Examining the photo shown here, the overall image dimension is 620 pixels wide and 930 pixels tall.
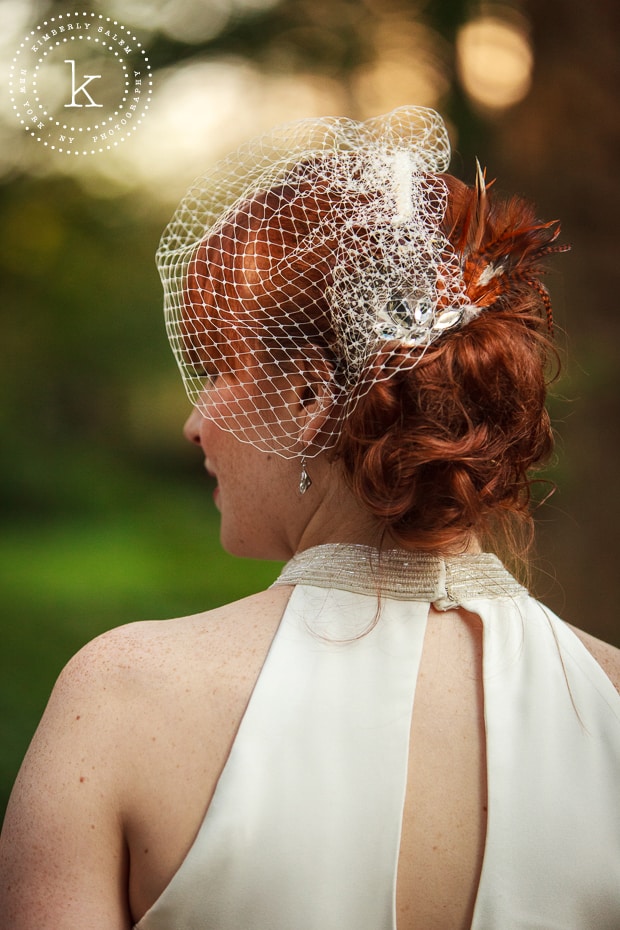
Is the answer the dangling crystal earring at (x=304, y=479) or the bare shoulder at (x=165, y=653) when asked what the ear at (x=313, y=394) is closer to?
the dangling crystal earring at (x=304, y=479)

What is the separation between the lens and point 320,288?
1.36 meters

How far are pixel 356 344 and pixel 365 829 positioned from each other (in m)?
0.68

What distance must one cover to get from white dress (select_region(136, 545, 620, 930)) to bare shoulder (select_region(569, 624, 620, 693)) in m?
0.03

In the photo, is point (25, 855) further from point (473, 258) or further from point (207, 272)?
point (473, 258)

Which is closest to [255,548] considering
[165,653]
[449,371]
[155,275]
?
[165,653]

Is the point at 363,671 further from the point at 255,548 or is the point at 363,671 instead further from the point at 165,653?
the point at 255,548

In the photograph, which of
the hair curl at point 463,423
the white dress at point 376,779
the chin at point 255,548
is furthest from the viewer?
the chin at point 255,548

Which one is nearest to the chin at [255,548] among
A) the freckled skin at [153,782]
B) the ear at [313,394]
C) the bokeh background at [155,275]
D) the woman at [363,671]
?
the woman at [363,671]

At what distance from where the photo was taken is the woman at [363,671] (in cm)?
111

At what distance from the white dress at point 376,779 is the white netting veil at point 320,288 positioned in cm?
32

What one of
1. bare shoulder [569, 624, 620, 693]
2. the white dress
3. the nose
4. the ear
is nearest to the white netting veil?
the ear

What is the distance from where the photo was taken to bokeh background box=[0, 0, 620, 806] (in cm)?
574

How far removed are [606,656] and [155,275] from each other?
802cm

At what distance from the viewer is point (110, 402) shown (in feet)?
30.8
